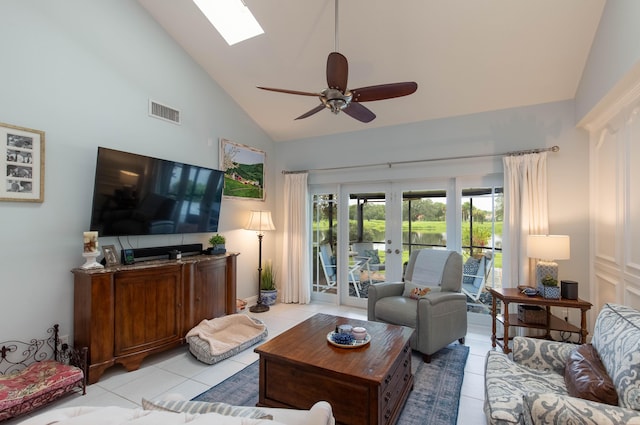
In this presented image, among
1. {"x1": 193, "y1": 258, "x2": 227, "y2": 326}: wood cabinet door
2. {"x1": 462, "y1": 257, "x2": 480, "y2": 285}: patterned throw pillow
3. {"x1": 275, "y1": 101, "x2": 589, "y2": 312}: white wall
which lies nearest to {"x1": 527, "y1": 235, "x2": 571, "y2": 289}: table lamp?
{"x1": 275, "y1": 101, "x2": 589, "y2": 312}: white wall

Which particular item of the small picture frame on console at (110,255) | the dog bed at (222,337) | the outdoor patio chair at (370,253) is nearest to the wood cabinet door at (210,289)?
the dog bed at (222,337)

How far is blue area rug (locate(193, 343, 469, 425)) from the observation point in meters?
2.13

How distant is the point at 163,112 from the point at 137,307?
7.21ft

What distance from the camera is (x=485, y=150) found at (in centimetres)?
382

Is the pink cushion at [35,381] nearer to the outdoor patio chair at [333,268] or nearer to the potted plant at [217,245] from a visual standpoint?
the potted plant at [217,245]

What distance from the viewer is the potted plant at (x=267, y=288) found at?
15.8 ft

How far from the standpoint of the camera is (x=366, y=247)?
478cm

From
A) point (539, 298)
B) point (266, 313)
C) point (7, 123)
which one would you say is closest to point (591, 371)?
point (539, 298)

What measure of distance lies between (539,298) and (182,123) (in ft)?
14.4

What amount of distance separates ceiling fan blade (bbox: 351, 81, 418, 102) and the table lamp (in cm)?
203

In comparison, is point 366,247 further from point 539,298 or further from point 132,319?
point 132,319

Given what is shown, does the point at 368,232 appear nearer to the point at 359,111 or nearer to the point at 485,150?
the point at 485,150

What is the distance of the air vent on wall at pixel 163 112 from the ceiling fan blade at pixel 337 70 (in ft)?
7.53

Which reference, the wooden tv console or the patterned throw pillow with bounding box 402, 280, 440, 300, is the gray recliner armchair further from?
the wooden tv console
